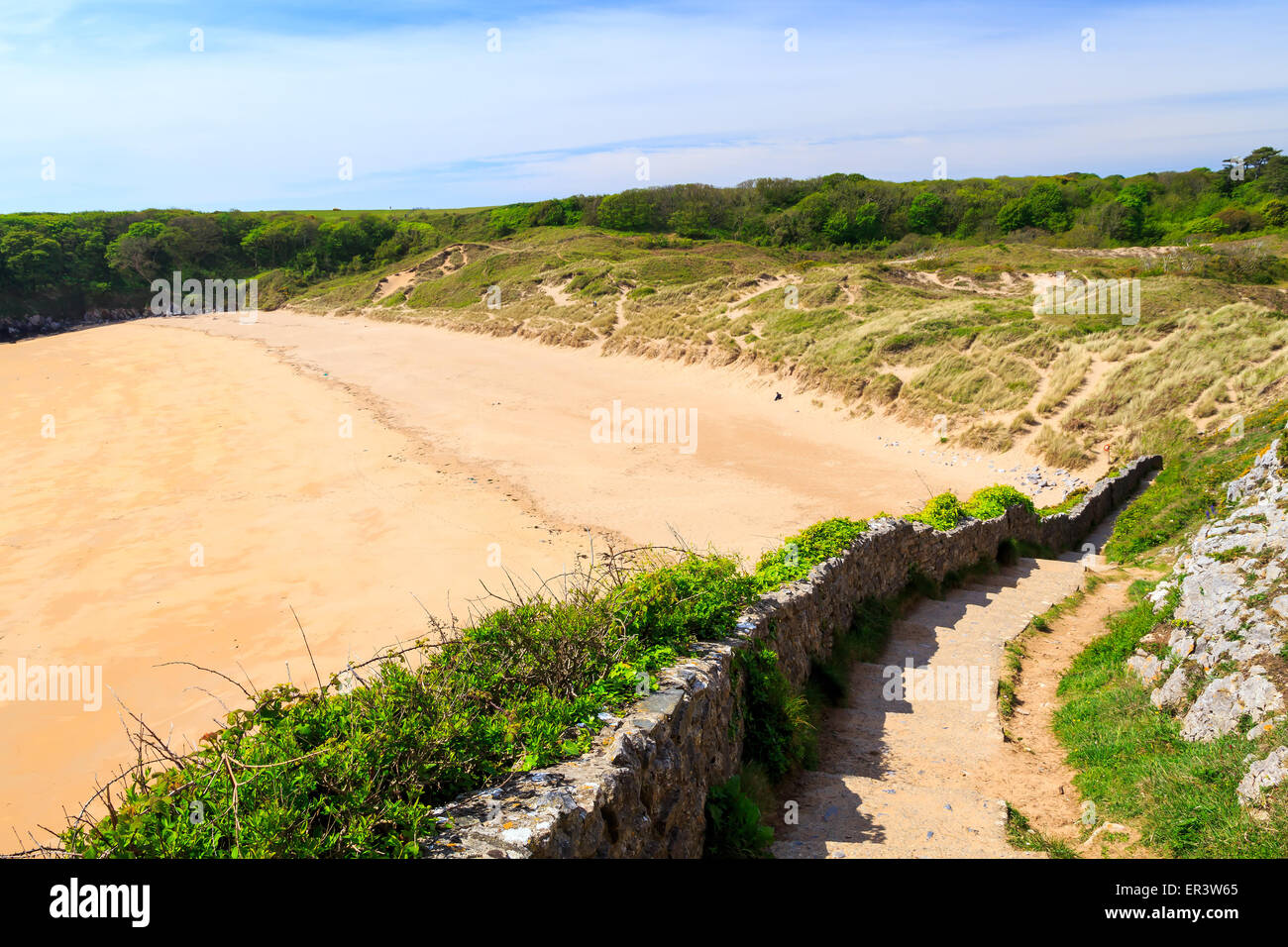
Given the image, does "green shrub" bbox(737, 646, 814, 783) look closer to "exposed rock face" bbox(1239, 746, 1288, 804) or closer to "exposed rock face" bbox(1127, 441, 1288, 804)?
"exposed rock face" bbox(1127, 441, 1288, 804)

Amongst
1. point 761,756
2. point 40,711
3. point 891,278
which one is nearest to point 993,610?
point 761,756

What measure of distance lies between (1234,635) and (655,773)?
4.61m

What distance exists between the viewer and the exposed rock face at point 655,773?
3.23 meters

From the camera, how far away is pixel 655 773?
4066 mm

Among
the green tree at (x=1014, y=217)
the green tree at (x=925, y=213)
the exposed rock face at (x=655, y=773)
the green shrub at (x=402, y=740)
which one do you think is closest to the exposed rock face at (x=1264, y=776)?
the exposed rock face at (x=655, y=773)

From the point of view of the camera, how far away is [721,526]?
54.1 feet

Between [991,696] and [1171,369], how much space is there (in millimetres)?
19075

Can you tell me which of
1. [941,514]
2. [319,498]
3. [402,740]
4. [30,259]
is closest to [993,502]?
[941,514]

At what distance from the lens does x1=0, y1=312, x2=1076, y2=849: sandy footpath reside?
1068cm

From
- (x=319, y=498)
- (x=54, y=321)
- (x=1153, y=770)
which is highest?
(x=54, y=321)

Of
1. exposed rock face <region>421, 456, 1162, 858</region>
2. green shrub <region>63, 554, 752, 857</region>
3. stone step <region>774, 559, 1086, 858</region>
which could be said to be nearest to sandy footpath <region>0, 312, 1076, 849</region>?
green shrub <region>63, 554, 752, 857</region>

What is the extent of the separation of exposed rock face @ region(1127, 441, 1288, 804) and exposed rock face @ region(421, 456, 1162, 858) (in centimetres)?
291

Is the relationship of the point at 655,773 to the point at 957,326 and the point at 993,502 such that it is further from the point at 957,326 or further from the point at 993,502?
the point at 957,326
